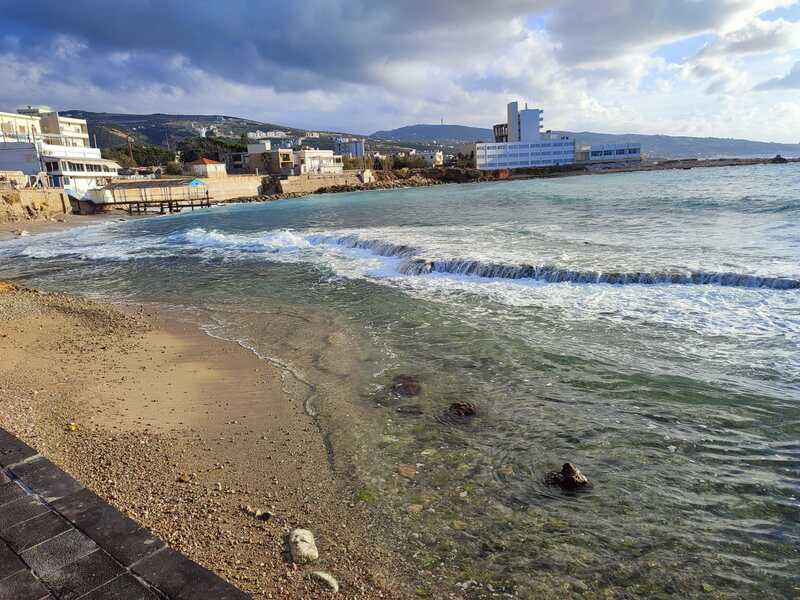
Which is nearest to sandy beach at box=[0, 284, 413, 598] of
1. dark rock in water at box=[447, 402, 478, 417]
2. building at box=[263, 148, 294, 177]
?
dark rock in water at box=[447, 402, 478, 417]

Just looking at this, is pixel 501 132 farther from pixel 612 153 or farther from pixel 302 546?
pixel 302 546

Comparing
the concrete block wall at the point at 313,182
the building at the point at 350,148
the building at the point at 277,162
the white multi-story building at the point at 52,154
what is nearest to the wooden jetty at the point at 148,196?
the white multi-story building at the point at 52,154

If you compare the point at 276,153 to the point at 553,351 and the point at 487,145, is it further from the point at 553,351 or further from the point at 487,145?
the point at 553,351

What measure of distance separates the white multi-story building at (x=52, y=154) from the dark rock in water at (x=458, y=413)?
60049mm

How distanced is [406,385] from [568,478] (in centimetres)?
313

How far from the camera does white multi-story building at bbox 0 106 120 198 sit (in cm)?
5719

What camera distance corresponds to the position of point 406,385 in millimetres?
→ 7680

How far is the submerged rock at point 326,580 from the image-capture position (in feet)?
12.1

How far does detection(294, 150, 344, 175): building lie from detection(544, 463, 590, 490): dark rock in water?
9311 cm

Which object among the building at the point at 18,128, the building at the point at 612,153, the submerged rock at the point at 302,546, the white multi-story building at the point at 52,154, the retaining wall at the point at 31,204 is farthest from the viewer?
the building at the point at 612,153

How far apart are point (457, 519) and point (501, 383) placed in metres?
3.27

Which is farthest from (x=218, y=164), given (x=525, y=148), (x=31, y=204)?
(x=525, y=148)

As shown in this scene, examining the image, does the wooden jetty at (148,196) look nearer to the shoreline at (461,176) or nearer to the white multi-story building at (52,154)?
the shoreline at (461,176)

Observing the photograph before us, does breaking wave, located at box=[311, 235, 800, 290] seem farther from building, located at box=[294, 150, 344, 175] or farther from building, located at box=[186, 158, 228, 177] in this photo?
building, located at box=[294, 150, 344, 175]
